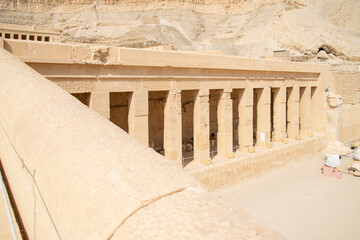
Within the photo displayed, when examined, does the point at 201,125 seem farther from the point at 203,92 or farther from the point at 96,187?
the point at 96,187

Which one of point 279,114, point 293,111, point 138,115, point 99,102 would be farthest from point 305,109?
point 99,102

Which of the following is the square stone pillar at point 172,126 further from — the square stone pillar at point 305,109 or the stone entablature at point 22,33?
the stone entablature at point 22,33

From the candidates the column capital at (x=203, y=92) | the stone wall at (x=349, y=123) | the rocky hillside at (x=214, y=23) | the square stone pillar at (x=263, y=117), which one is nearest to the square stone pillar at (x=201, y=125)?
the column capital at (x=203, y=92)

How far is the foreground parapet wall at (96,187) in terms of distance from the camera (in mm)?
1616

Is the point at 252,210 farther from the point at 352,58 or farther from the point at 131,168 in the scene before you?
the point at 352,58

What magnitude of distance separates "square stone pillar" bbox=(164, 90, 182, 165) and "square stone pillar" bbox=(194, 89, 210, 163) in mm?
888

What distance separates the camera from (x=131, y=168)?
200 centimetres

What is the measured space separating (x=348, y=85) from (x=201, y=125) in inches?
475

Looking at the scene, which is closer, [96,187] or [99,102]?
[96,187]

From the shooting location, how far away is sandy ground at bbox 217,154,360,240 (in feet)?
25.4

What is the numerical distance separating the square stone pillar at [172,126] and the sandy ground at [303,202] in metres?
2.08

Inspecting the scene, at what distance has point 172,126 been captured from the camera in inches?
364

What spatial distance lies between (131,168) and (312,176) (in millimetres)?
11469

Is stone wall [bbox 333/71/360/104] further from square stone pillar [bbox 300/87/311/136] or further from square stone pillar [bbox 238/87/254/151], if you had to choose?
square stone pillar [bbox 238/87/254/151]
